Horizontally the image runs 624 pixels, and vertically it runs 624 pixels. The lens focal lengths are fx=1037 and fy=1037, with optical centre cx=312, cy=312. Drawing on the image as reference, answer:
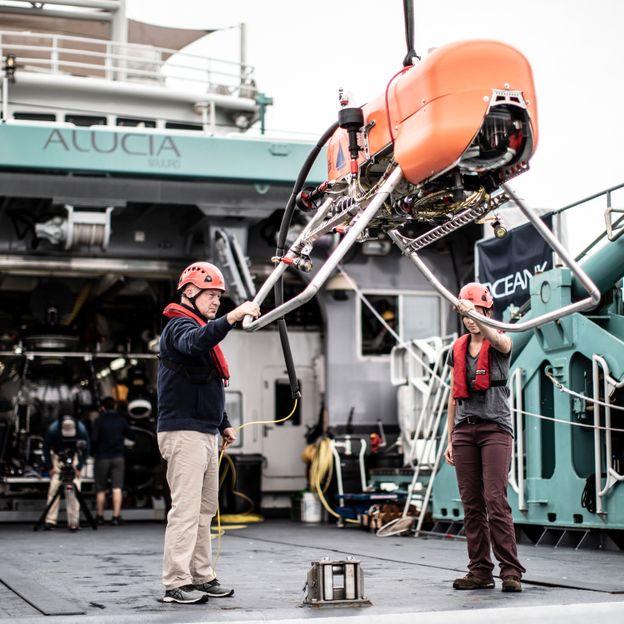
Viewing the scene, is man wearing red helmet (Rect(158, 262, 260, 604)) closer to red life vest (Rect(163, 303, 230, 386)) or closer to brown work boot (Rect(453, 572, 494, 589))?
red life vest (Rect(163, 303, 230, 386))

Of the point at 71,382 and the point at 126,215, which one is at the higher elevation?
the point at 126,215

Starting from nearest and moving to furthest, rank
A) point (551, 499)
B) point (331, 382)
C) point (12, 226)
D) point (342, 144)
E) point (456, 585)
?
point (342, 144), point (456, 585), point (551, 499), point (12, 226), point (331, 382)

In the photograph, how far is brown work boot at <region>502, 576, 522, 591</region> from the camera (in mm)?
6070

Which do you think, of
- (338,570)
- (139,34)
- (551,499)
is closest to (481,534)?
(338,570)

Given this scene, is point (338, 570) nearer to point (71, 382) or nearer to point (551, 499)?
point (551, 499)

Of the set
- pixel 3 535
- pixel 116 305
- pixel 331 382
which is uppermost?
pixel 116 305

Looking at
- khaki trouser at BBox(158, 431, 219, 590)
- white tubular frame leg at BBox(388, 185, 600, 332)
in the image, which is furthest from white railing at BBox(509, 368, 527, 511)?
white tubular frame leg at BBox(388, 185, 600, 332)

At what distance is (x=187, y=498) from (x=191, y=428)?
40 cm

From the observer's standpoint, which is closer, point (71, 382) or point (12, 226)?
point (12, 226)

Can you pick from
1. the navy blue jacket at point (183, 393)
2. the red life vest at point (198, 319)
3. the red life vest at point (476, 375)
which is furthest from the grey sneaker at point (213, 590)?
the red life vest at point (476, 375)

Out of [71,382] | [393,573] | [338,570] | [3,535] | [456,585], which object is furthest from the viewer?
[71,382]

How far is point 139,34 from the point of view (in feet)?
68.1

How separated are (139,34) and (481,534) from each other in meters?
16.6

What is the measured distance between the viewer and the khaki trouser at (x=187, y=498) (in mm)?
5871
